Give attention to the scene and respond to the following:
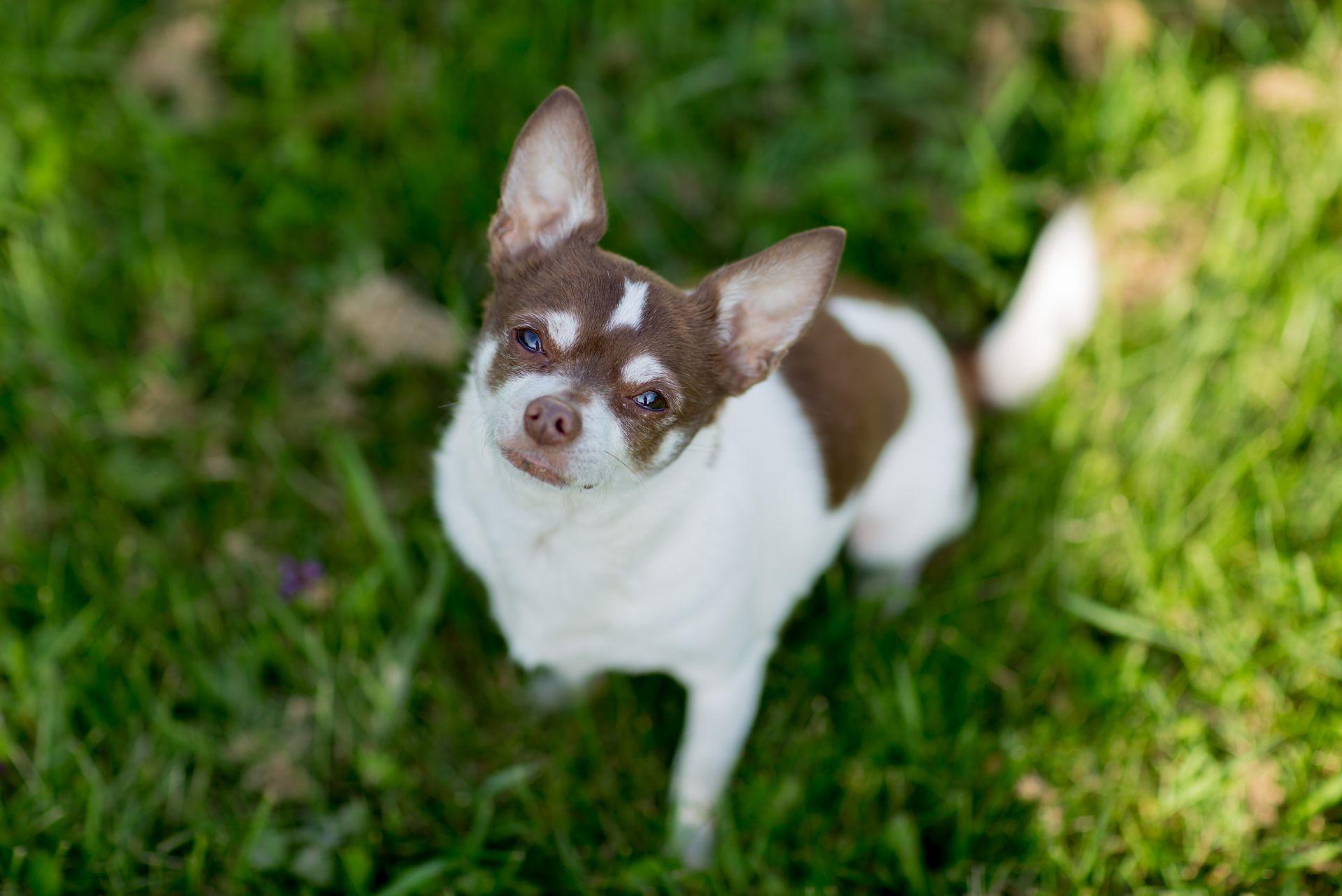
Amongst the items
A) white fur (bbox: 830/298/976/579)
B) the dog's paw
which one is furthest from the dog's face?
the dog's paw

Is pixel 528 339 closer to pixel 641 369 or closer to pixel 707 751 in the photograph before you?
pixel 641 369

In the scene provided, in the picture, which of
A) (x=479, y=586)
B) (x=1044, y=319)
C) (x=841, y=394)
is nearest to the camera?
(x=841, y=394)

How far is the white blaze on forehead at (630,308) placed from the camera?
220cm

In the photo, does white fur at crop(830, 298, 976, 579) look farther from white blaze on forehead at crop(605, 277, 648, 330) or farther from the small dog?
white blaze on forehead at crop(605, 277, 648, 330)

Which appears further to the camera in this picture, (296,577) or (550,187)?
(296,577)

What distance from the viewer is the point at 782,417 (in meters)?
2.61

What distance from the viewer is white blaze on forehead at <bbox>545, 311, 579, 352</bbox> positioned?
219 centimetres

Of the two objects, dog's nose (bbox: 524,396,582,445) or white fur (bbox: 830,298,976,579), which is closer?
dog's nose (bbox: 524,396,582,445)

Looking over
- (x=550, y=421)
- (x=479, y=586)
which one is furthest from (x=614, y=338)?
(x=479, y=586)

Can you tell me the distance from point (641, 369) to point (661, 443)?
172 millimetres

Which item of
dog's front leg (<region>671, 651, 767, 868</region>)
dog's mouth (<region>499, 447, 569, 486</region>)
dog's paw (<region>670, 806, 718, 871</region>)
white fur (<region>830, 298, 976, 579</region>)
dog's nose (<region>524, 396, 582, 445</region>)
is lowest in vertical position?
dog's paw (<region>670, 806, 718, 871</region>)

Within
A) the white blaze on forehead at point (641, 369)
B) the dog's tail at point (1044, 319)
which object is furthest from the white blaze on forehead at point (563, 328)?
the dog's tail at point (1044, 319)

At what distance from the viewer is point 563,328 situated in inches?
86.4

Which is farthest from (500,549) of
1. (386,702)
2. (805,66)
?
(805,66)
